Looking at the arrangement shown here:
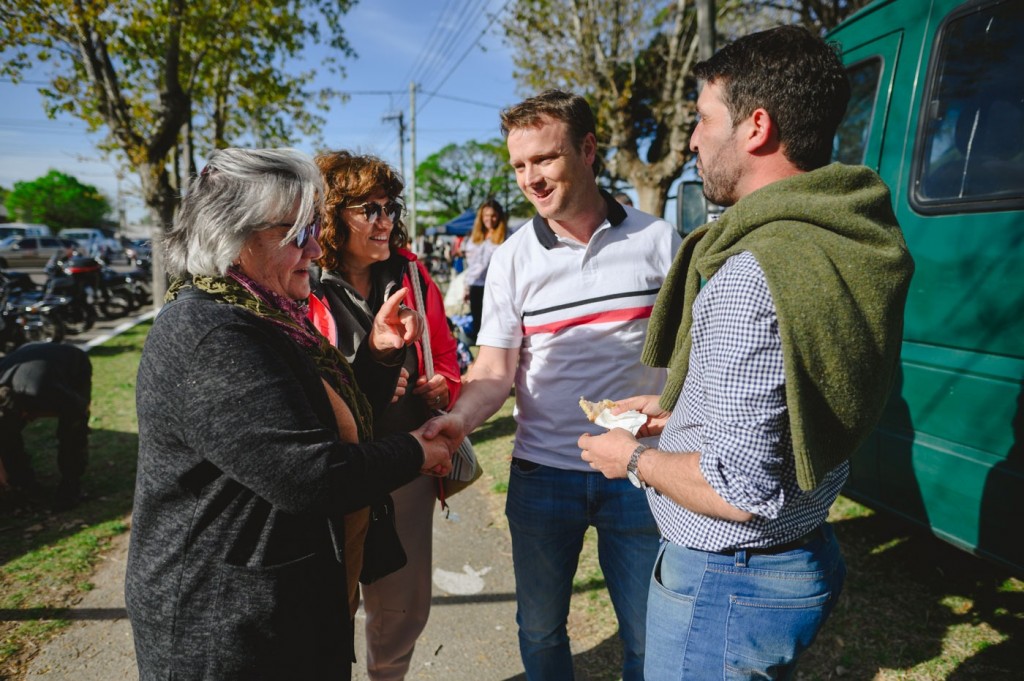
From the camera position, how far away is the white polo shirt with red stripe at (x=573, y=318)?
6.97 ft

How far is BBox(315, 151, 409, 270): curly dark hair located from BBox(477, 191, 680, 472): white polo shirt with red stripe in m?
0.55

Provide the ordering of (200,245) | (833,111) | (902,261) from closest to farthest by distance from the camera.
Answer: (902,261)
(833,111)
(200,245)

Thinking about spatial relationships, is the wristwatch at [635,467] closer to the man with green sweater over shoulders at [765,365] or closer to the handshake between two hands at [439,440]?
the man with green sweater over shoulders at [765,365]

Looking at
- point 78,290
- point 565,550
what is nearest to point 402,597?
point 565,550

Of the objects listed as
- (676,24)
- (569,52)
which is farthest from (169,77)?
(676,24)

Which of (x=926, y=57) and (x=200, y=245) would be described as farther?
(x=926, y=57)

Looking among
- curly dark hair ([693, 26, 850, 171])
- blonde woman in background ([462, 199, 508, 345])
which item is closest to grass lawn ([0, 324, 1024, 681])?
curly dark hair ([693, 26, 850, 171])

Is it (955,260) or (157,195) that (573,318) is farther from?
(157,195)

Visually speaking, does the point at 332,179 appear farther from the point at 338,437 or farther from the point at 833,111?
the point at 833,111

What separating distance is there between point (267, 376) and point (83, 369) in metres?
4.47

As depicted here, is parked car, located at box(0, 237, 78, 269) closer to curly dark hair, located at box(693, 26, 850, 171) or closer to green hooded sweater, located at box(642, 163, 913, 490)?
curly dark hair, located at box(693, 26, 850, 171)

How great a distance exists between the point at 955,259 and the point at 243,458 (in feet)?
9.17

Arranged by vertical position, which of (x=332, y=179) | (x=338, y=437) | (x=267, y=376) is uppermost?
(x=332, y=179)

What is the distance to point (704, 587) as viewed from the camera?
54.1 inches
